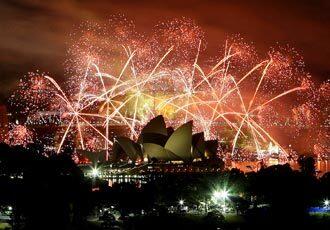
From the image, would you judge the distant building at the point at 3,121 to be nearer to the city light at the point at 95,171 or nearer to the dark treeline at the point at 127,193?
the city light at the point at 95,171

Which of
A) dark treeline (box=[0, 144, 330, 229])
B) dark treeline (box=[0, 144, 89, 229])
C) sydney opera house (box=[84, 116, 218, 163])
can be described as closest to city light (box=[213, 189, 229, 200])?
dark treeline (box=[0, 144, 330, 229])

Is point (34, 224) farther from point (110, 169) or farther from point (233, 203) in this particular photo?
point (110, 169)

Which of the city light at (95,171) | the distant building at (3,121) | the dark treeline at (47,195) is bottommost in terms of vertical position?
the dark treeline at (47,195)

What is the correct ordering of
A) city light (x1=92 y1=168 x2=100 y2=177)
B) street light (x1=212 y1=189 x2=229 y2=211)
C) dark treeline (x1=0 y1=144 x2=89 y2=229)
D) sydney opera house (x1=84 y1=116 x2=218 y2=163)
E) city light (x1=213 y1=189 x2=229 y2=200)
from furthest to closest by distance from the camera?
sydney opera house (x1=84 y1=116 x2=218 y2=163)
city light (x1=92 y1=168 x2=100 y2=177)
city light (x1=213 y1=189 x2=229 y2=200)
street light (x1=212 y1=189 x2=229 y2=211)
dark treeline (x1=0 y1=144 x2=89 y2=229)

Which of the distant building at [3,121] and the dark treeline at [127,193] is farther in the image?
the distant building at [3,121]

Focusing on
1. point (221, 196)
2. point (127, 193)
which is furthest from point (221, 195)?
point (127, 193)

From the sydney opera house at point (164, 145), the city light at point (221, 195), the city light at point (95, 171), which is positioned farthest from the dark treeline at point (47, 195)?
the sydney opera house at point (164, 145)

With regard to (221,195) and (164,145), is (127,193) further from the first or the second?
(164,145)

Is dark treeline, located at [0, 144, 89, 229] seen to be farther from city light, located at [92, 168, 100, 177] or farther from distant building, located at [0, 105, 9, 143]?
distant building, located at [0, 105, 9, 143]
